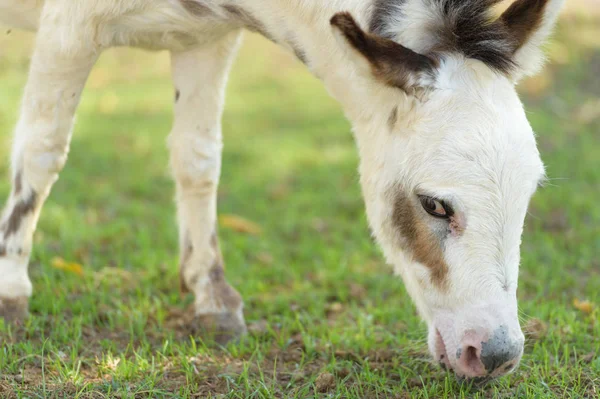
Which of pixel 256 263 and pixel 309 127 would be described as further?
pixel 309 127

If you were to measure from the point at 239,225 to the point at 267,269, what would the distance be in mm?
780

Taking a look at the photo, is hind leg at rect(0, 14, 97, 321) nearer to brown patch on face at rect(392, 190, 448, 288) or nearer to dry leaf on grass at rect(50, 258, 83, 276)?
dry leaf on grass at rect(50, 258, 83, 276)

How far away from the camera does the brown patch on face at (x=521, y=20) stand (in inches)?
116

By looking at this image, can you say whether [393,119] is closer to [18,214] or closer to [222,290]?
[222,290]

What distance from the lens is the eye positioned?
9.08 feet

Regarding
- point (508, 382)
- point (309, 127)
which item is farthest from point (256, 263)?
point (309, 127)

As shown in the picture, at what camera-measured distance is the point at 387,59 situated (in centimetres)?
278

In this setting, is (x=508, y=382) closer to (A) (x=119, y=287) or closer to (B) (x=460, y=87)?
(B) (x=460, y=87)

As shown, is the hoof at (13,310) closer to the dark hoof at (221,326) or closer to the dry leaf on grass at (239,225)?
the dark hoof at (221,326)

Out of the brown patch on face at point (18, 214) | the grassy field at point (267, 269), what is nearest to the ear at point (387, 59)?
the grassy field at point (267, 269)

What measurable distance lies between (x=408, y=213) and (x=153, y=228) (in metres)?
2.96

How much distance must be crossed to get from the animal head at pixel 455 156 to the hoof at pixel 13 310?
5.88 feet

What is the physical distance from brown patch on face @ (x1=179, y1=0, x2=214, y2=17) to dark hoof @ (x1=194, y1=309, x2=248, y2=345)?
1490mm

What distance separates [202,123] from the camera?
13.0 feet
